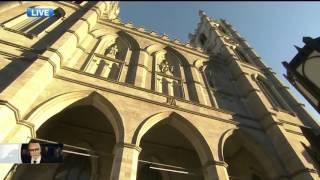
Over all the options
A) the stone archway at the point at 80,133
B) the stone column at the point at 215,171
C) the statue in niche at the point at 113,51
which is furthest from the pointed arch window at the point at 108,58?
the stone column at the point at 215,171

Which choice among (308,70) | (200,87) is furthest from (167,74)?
(308,70)

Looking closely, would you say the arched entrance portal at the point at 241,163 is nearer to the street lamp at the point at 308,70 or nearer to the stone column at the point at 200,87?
the stone column at the point at 200,87

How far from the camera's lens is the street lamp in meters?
3.43

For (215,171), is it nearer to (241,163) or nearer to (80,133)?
(241,163)

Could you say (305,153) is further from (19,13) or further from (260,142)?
(19,13)

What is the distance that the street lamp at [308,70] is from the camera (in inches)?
135

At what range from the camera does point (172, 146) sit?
41.5 ft

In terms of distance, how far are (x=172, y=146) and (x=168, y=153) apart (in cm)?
42

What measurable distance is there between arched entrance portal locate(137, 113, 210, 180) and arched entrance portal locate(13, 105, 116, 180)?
1.55 m

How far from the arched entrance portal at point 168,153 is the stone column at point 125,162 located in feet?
8.47

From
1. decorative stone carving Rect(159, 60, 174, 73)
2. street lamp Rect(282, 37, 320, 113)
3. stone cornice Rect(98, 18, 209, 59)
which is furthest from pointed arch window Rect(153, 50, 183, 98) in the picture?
street lamp Rect(282, 37, 320, 113)

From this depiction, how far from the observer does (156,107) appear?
10.6 m

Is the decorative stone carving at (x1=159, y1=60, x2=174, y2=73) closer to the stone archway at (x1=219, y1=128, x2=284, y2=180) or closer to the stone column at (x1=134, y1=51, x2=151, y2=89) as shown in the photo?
the stone column at (x1=134, y1=51, x2=151, y2=89)

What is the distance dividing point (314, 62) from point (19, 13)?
46.6 feet
